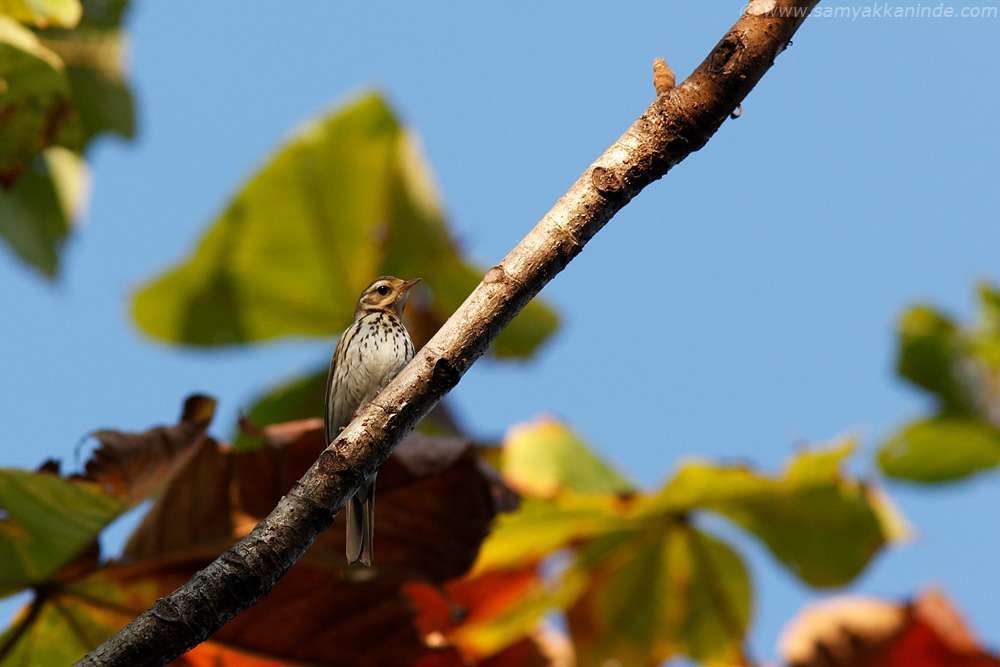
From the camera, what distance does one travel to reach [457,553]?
3.85m

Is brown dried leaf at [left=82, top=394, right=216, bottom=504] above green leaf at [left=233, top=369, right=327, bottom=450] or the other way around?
the other way around

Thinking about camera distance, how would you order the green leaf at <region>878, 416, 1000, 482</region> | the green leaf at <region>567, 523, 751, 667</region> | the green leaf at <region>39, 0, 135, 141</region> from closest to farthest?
the green leaf at <region>39, 0, 135, 141</region>
the green leaf at <region>567, 523, 751, 667</region>
the green leaf at <region>878, 416, 1000, 482</region>

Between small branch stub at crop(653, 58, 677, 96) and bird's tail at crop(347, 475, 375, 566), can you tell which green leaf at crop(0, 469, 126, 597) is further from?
small branch stub at crop(653, 58, 677, 96)

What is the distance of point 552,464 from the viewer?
5148 millimetres

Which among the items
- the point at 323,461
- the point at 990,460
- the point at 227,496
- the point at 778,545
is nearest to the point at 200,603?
the point at 323,461

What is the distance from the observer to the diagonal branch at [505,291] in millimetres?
1932

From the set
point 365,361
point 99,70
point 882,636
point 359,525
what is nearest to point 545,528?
point 365,361

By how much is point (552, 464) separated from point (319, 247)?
93.7 inches

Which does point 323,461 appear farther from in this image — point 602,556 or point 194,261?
point 194,261

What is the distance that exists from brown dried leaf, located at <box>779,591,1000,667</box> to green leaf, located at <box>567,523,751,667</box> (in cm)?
45

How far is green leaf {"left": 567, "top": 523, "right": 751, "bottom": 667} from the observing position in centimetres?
563

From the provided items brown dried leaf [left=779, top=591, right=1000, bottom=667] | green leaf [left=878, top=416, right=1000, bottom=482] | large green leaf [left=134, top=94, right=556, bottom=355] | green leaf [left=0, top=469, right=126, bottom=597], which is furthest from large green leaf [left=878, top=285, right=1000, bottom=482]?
green leaf [left=0, top=469, right=126, bottom=597]

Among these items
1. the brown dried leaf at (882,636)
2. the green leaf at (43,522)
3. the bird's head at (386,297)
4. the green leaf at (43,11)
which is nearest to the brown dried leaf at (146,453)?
the green leaf at (43,522)

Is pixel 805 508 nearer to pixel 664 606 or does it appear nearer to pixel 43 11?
pixel 664 606
